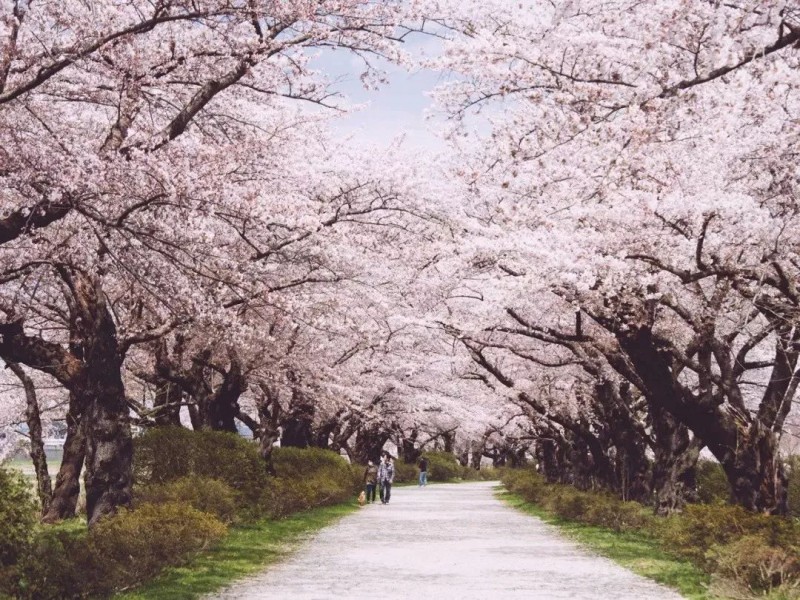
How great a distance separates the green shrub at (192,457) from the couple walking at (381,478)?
12.4 meters

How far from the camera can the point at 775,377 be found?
49.4 ft

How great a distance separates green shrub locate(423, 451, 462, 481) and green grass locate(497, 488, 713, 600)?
1655 inches

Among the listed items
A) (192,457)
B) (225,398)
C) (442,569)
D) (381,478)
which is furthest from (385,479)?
(442,569)

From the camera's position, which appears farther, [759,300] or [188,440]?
[188,440]

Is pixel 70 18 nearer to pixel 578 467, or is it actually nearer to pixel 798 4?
pixel 798 4

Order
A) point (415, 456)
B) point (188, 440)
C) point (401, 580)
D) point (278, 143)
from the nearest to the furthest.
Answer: point (401, 580)
point (278, 143)
point (188, 440)
point (415, 456)

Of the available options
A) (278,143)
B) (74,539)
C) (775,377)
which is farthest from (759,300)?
(74,539)

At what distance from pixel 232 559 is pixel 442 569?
11.0ft

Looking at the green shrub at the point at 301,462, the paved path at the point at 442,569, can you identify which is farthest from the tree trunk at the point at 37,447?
the paved path at the point at 442,569

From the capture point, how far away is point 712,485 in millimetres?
23688

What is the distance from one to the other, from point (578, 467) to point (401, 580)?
75.3 feet

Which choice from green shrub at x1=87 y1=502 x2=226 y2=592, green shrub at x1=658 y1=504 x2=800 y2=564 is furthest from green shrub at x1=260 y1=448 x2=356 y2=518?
green shrub at x1=658 y1=504 x2=800 y2=564

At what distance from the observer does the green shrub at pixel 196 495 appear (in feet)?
46.8

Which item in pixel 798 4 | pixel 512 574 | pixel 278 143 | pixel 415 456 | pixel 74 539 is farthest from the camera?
pixel 415 456
